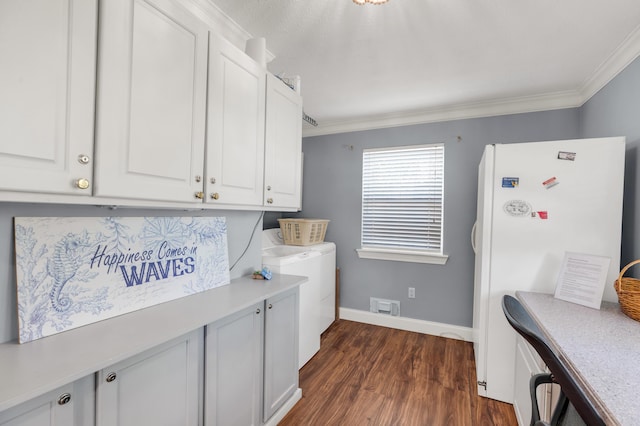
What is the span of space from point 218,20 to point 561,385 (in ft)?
7.47

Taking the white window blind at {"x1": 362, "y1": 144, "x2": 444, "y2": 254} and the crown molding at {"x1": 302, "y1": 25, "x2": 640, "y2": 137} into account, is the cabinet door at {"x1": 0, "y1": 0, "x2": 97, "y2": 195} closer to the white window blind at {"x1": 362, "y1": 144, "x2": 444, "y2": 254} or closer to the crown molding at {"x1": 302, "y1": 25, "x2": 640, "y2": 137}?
the crown molding at {"x1": 302, "y1": 25, "x2": 640, "y2": 137}

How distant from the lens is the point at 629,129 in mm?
1875

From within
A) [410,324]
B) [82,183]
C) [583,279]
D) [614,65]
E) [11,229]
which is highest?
[614,65]

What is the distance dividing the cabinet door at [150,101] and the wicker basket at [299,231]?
1.74m

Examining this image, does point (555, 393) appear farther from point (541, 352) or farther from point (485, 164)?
point (485, 164)

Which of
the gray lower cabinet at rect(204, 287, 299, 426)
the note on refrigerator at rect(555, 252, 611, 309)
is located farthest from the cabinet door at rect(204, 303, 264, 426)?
the note on refrigerator at rect(555, 252, 611, 309)

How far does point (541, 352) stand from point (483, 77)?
2.22 meters

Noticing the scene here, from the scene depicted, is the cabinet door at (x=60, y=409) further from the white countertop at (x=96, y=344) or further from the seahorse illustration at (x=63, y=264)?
the seahorse illustration at (x=63, y=264)

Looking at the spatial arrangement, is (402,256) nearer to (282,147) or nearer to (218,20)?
(282,147)

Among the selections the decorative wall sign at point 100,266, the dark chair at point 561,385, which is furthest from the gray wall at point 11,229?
the dark chair at point 561,385

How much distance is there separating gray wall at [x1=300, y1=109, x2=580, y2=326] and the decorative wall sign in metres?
2.20

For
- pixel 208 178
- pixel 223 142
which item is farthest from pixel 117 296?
pixel 223 142

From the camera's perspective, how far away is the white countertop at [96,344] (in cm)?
75

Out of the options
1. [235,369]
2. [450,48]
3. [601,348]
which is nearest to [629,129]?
[450,48]
